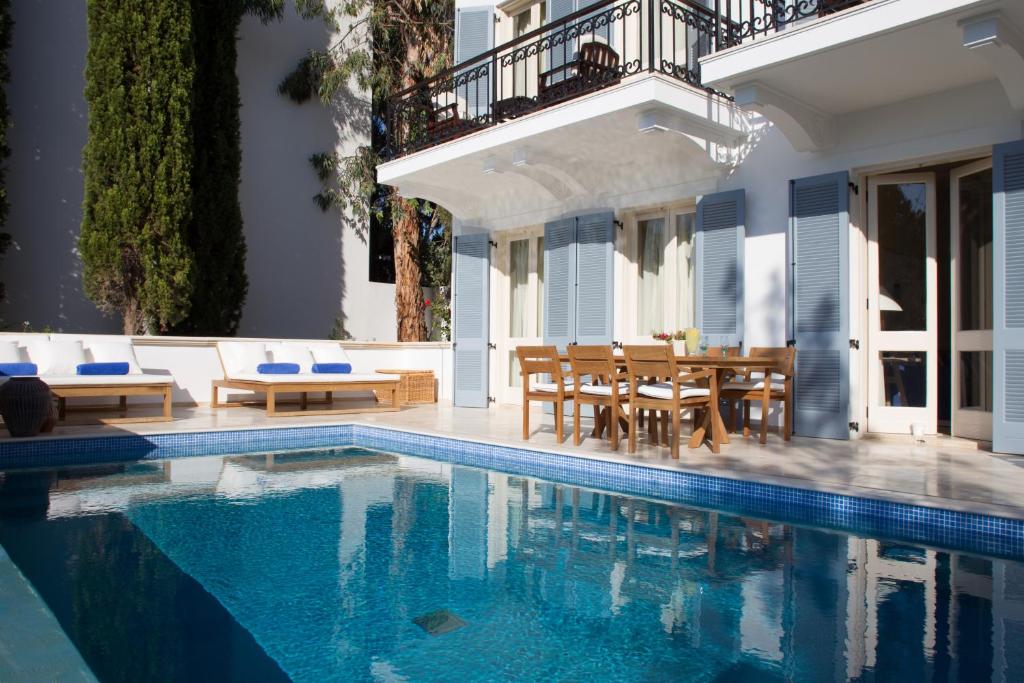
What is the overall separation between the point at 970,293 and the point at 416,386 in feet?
22.3

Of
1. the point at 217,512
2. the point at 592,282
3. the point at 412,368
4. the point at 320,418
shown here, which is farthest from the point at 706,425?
the point at 412,368

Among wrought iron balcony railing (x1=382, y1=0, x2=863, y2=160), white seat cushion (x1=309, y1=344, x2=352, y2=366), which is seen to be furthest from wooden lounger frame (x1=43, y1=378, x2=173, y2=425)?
wrought iron balcony railing (x1=382, y1=0, x2=863, y2=160)

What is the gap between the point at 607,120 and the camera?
716cm

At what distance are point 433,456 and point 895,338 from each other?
4384mm

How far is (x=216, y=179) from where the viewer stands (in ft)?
37.1

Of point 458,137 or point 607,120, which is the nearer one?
point 607,120

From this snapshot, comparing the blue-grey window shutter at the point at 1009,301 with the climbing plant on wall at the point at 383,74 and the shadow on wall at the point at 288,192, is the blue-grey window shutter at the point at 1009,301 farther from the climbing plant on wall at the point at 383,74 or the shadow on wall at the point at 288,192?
the shadow on wall at the point at 288,192

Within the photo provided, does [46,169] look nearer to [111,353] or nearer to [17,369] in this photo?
[111,353]

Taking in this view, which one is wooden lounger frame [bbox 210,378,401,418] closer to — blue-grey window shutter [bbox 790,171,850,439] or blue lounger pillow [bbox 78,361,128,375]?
blue lounger pillow [bbox 78,361,128,375]

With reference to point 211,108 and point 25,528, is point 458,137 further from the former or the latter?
point 25,528

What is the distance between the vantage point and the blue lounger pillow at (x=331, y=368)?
30.8ft

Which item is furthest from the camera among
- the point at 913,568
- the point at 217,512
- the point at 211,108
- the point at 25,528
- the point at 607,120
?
the point at 211,108

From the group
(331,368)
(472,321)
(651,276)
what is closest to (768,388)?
(651,276)

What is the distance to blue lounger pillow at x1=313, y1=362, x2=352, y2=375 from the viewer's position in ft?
30.8
